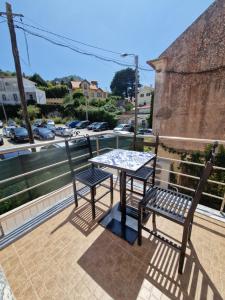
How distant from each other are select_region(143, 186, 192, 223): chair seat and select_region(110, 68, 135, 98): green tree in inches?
1522

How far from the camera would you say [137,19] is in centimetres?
533

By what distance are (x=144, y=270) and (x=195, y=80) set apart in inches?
238

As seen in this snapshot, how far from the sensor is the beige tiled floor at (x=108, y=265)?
1.07 meters

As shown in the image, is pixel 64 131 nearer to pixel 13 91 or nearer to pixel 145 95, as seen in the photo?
pixel 13 91

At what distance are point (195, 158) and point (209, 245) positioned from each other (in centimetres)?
372

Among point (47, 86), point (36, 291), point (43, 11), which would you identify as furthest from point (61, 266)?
point (47, 86)

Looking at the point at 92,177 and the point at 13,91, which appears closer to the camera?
the point at 92,177

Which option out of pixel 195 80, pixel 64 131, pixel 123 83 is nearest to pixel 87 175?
pixel 195 80

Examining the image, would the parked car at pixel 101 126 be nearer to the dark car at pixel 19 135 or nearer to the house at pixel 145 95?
the dark car at pixel 19 135

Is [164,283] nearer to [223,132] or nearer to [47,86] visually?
[223,132]

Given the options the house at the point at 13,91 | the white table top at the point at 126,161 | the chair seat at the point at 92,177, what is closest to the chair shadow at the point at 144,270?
the chair seat at the point at 92,177

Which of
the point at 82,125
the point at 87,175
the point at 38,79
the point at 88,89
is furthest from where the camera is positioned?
the point at 38,79

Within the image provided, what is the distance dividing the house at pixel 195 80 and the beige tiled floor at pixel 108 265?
14.8 feet

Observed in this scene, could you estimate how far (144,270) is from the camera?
121 cm
